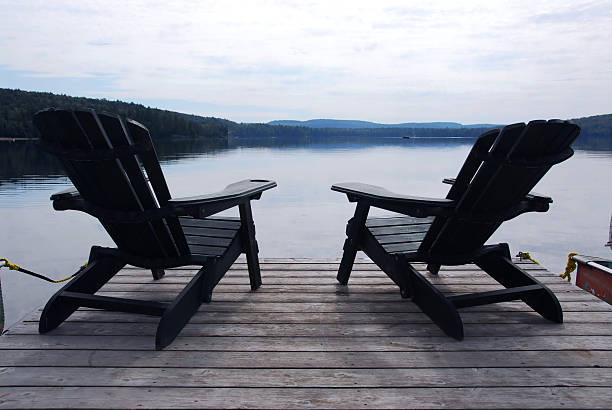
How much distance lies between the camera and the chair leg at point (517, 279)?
2.22 metres

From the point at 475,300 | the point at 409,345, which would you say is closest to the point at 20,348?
the point at 409,345

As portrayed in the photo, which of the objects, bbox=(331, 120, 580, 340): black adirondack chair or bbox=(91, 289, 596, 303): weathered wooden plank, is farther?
bbox=(91, 289, 596, 303): weathered wooden plank

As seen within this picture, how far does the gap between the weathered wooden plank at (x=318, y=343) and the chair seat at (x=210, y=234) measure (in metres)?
0.51

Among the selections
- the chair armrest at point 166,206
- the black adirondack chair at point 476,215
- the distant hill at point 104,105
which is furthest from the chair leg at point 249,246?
the distant hill at point 104,105

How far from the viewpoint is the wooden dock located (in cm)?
155

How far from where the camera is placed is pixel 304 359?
182 cm

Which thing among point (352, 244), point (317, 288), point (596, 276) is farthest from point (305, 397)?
point (596, 276)

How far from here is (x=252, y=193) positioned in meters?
2.46

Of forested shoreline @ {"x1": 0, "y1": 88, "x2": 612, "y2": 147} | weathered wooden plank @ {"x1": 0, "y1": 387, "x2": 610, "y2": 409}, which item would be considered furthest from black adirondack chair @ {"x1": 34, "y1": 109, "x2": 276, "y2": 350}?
forested shoreline @ {"x1": 0, "y1": 88, "x2": 612, "y2": 147}

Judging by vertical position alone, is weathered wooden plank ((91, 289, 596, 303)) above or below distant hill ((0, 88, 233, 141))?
above

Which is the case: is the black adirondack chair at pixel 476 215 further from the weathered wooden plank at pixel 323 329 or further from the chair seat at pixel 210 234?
the chair seat at pixel 210 234

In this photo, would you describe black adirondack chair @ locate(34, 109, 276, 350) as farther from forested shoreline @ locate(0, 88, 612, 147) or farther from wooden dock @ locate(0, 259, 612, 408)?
forested shoreline @ locate(0, 88, 612, 147)

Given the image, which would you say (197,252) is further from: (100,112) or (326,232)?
(326,232)

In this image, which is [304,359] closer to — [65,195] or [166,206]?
[166,206]
